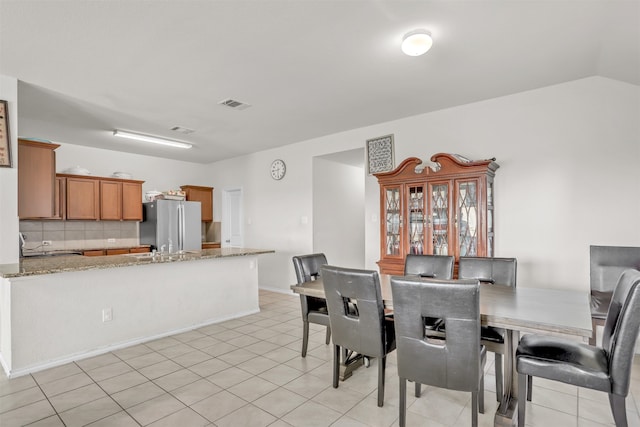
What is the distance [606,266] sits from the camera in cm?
306

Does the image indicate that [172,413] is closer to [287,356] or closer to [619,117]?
[287,356]

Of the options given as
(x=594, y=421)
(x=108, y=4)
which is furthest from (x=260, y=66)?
(x=594, y=421)

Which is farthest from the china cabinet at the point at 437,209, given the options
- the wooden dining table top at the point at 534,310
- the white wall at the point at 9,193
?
→ the white wall at the point at 9,193

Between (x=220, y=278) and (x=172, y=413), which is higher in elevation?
(x=220, y=278)

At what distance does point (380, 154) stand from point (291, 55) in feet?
7.61

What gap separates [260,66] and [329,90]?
85 cm

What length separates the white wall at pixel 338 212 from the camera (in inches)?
230

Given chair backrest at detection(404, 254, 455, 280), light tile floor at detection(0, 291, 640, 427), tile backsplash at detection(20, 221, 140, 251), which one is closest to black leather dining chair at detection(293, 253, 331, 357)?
light tile floor at detection(0, 291, 640, 427)

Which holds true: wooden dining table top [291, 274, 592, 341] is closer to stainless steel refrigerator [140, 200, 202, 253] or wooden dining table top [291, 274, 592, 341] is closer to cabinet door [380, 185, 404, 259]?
cabinet door [380, 185, 404, 259]

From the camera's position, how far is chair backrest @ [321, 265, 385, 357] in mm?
2197

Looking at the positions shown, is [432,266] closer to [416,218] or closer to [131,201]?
[416,218]

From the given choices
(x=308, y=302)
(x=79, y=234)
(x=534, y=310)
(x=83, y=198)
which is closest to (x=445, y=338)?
(x=534, y=310)

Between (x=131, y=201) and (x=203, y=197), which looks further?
(x=203, y=197)

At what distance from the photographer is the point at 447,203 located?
381cm
